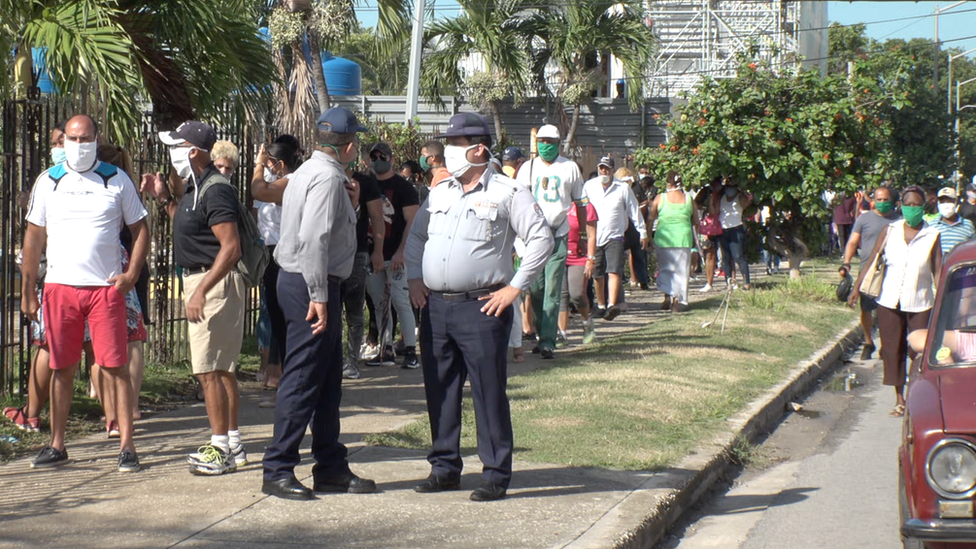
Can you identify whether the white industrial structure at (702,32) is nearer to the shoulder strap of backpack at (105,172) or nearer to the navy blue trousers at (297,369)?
the shoulder strap of backpack at (105,172)

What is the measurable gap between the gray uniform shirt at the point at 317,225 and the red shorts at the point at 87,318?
1.14 metres

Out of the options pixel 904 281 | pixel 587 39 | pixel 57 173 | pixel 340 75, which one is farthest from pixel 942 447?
pixel 587 39

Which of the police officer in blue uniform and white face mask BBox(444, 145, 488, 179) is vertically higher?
white face mask BBox(444, 145, 488, 179)

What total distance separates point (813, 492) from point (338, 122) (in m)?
3.63

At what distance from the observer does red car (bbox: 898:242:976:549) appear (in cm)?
465

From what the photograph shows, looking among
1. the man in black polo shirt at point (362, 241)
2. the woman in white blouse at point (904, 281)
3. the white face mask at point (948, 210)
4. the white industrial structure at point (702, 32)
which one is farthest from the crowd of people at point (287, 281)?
the white industrial structure at point (702, 32)

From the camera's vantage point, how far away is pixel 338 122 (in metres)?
6.05

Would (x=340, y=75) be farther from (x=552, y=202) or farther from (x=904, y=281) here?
(x=904, y=281)

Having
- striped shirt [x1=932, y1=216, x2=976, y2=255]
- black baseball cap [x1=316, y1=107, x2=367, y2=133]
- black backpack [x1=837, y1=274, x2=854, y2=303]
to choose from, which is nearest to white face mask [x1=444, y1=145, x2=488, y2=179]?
black baseball cap [x1=316, y1=107, x2=367, y2=133]

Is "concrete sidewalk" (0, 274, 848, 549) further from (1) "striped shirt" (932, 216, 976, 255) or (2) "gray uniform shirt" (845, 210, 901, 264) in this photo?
(2) "gray uniform shirt" (845, 210, 901, 264)

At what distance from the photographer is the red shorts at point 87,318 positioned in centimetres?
650

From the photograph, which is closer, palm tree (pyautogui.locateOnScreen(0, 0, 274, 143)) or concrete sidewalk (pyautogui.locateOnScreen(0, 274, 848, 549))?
concrete sidewalk (pyautogui.locateOnScreen(0, 274, 848, 549))

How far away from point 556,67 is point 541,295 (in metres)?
19.7

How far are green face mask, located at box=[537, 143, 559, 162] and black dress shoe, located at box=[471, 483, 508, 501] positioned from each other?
5179 millimetres
